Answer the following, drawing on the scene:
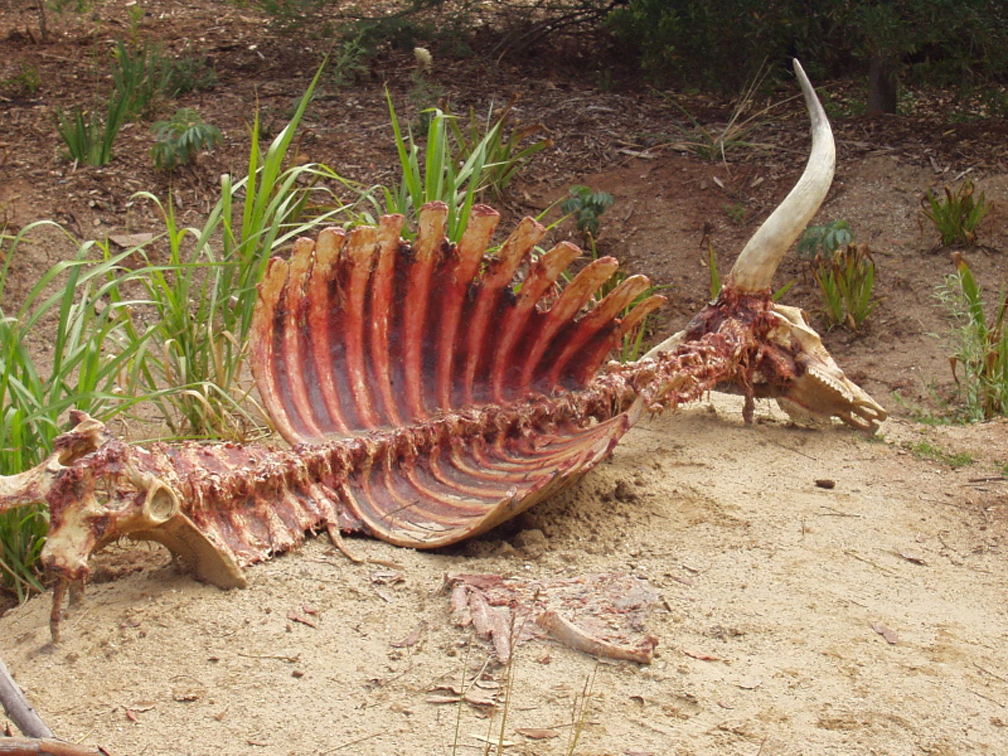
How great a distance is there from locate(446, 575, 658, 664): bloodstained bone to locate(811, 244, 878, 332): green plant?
3.21m

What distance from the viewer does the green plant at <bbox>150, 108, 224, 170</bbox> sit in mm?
5520

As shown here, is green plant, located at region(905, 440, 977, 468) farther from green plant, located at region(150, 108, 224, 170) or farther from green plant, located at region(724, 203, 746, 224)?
green plant, located at region(150, 108, 224, 170)

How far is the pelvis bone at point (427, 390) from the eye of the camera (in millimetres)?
2328

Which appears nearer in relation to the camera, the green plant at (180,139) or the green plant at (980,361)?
the green plant at (980,361)

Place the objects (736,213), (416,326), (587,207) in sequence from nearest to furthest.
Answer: (416,326), (587,207), (736,213)

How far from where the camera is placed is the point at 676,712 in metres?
1.96

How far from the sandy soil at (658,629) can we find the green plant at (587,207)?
191 cm

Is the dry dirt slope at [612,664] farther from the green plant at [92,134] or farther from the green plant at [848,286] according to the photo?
the green plant at [92,134]

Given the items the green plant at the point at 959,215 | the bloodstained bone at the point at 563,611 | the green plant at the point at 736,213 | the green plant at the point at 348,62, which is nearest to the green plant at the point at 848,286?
the green plant at the point at 959,215

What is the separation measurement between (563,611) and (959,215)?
164 inches

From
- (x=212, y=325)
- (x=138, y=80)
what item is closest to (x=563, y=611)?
(x=212, y=325)

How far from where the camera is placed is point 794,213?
3412 mm

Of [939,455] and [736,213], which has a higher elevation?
[736,213]

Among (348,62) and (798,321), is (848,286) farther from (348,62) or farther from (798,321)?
(348,62)
